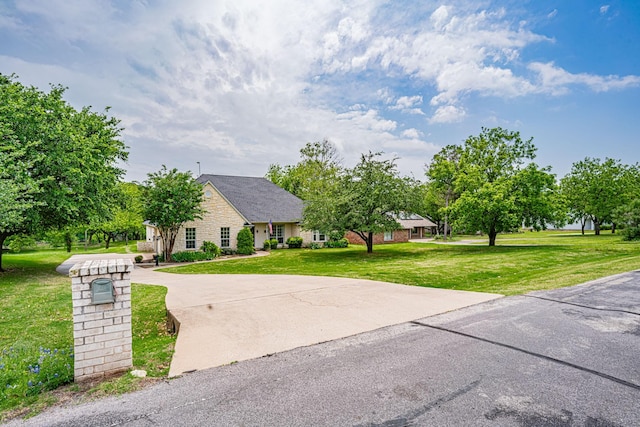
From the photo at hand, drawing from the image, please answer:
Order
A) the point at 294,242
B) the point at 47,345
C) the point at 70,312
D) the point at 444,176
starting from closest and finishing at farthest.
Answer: the point at 47,345 → the point at 70,312 → the point at 294,242 → the point at 444,176

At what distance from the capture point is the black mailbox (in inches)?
159

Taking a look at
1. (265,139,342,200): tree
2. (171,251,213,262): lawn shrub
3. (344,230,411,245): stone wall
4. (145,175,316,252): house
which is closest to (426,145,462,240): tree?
(344,230,411,245): stone wall

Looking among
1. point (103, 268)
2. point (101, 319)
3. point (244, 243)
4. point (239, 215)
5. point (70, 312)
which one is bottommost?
point (70, 312)

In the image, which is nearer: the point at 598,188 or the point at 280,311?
the point at 280,311

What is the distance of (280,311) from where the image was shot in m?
7.39

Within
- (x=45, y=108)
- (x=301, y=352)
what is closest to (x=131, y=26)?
(x=45, y=108)

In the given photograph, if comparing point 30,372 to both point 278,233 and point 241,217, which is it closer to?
point 241,217

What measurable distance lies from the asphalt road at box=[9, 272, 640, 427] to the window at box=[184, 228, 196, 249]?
2027 cm

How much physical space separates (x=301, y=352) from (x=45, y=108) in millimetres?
16381

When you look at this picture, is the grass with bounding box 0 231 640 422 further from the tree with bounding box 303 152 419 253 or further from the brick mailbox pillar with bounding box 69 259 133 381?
the tree with bounding box 303 152 419 253

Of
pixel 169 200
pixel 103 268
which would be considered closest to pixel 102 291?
pixel 103 268

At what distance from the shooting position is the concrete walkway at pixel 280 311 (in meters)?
5.19

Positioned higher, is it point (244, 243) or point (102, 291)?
point (102, 291)

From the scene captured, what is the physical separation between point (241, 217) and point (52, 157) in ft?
43.3
